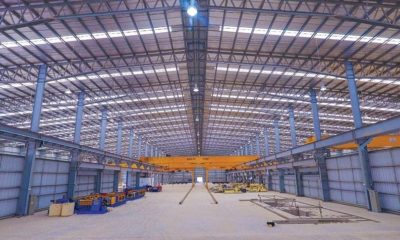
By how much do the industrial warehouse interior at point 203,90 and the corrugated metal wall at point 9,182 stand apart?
3.3 inches

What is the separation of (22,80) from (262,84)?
2178cm

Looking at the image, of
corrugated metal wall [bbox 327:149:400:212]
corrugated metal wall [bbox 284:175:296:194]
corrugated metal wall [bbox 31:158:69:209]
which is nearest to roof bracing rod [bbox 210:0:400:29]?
corrugated metal wall [bbox 327:149:400:212]

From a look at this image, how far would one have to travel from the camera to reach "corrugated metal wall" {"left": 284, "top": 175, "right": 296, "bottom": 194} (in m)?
31.4

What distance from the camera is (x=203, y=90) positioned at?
1139 inches

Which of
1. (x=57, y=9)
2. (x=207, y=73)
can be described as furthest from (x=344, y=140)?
(x=57, y=9)

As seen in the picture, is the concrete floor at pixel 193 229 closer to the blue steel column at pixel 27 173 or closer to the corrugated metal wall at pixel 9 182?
the corrugated metal wall at pixel 9 182

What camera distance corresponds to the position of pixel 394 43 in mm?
17391

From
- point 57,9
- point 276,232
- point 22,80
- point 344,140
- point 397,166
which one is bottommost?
point 276,232

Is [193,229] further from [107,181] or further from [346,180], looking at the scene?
[107,181]

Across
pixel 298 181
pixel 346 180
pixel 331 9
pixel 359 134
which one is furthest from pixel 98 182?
pixel 331 9

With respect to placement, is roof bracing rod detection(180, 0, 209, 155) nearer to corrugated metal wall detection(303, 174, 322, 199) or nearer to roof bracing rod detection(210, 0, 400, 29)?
roof bracing rod detection(210, 0, 400, 29)

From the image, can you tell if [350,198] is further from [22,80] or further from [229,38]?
[22,80]

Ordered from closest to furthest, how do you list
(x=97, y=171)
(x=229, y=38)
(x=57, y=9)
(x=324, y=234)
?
1. (x=324, y=234)
2. (x=57, y=9)
3. (x=229, y=38)
4. (x=97, y=171)

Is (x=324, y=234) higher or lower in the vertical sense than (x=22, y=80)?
lower
